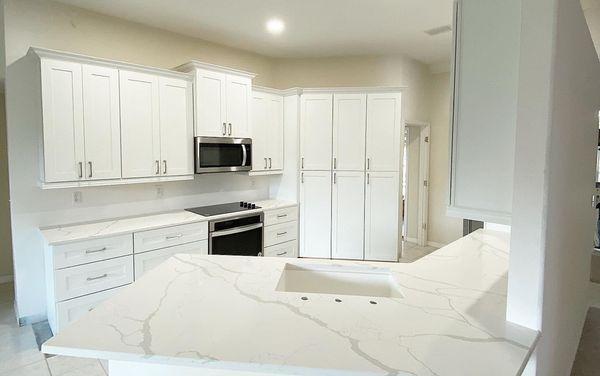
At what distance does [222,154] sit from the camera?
12.8 feet

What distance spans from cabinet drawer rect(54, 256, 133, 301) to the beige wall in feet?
14.4

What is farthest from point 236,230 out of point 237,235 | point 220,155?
point 220,155

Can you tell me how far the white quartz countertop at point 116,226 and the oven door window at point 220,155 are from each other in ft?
A: 1.85

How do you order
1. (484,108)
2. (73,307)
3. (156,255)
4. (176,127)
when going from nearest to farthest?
(484,108), (73,307), (156,255), (176,127)

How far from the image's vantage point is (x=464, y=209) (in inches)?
58.1

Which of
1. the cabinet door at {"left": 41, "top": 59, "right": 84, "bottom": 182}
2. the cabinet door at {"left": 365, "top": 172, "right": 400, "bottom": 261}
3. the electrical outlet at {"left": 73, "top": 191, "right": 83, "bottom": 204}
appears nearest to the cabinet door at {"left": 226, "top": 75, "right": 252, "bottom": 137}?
the cabinet door at {"left": 41, "top": 59, "right": 84, "bottom": 182}

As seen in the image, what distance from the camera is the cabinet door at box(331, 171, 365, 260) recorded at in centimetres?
453

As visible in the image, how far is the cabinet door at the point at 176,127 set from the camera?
345cm

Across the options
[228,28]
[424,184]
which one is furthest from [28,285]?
[424,184]

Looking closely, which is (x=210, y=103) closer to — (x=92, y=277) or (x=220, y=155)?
(x=220, y=155)

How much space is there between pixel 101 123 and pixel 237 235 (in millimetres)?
1659

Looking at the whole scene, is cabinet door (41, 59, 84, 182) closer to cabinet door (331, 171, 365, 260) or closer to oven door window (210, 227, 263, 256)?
oven door window (210, 227, 263, 256)

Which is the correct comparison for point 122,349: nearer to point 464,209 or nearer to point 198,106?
point 464,209

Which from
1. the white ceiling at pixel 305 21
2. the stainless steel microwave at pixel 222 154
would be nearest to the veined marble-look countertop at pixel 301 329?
the stainless steel microwave at pixel 222 154
